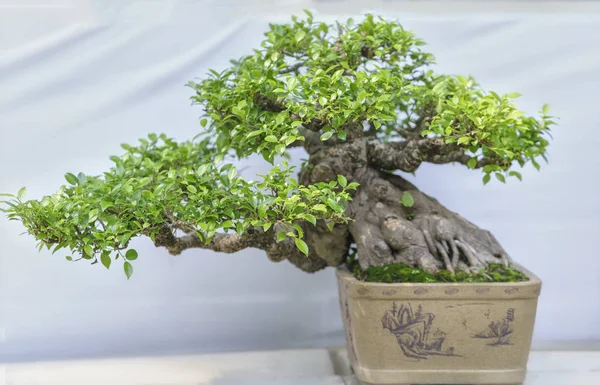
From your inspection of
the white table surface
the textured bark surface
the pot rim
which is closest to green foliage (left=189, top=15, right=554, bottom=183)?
→ the textured bark surface

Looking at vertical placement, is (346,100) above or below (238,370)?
above

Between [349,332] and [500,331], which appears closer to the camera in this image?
[500,331]

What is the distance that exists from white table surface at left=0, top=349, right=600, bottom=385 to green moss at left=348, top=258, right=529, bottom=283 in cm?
44

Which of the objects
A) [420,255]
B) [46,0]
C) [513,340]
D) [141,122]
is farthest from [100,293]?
[513,340]

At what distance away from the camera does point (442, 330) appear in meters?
1.73

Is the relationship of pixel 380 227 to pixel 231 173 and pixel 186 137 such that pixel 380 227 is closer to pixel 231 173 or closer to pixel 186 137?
pixel 231 173

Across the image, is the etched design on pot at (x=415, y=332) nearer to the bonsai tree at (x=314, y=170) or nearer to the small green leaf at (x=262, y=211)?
the bonsai tree at (x=314, y=170)

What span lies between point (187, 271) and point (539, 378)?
126cm

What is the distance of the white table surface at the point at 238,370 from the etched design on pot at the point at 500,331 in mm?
381

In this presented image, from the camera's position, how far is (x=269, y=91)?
168 cm

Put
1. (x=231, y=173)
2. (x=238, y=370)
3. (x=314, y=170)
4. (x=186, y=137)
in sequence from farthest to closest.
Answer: (x=186, y=137) → (x=238, y=370) → (x=314, y=170) → (x=231, y=173)

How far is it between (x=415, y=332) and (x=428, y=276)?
15 cm

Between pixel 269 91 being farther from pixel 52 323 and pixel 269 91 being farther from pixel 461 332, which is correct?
pixel 52 323

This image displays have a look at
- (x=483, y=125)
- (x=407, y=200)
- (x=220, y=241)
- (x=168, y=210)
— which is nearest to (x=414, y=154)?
(x=407, y=200)
